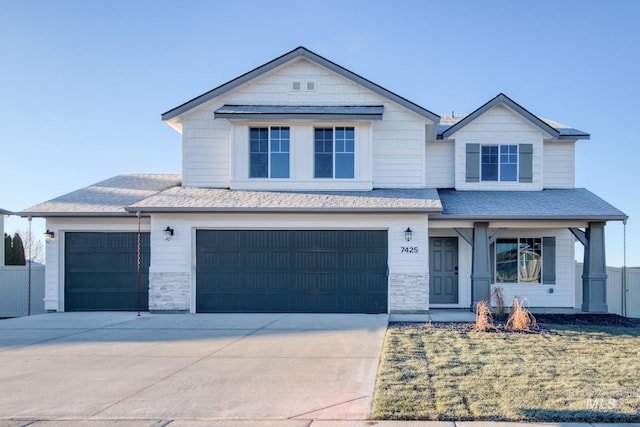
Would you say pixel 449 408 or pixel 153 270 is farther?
pixel 153 270

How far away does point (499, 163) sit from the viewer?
16.0 m

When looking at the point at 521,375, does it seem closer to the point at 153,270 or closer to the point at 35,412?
the point at 35,412

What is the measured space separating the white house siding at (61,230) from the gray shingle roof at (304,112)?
4013 mm

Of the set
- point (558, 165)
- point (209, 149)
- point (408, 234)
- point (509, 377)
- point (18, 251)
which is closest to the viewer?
point (509, 377)

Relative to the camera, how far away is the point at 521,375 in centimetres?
717

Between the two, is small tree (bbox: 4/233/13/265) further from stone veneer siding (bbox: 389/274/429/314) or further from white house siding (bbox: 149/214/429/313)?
stone veneer siding (bbox: 389/274/429/314)

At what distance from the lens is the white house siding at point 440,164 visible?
53.3 ft

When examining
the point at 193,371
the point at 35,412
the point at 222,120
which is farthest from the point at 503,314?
the point at 35,412

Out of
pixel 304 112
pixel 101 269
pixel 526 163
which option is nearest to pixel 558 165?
pixel 526 163

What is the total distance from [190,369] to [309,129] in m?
8.58

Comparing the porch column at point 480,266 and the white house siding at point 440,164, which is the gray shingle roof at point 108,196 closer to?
the white house siding at point 440,164

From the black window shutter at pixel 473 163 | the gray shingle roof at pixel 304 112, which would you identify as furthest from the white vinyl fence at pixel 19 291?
the black window shutter at pixel 473 163

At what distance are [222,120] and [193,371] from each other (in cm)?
901

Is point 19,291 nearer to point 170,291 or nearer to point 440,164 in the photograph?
point 170,291
